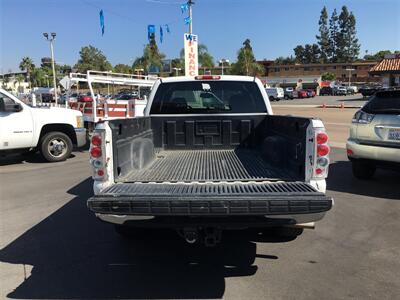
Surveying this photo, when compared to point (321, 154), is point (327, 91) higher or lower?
lower

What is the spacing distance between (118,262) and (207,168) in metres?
1.39

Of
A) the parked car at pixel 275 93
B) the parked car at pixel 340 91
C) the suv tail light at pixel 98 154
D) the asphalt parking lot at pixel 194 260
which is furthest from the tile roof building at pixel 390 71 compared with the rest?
the suv tail light at pixel 98 154

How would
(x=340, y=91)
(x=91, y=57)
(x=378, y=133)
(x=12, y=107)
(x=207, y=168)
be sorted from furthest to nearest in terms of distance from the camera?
(x=91, y=57)
(x=340, y=91)
(x=12, y=107)
(x=378, y=133)
(x=207, y=168)

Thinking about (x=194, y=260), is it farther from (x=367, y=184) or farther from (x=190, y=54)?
(x=190, y=54)

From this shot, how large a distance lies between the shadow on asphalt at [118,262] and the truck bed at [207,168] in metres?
0.81

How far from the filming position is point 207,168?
16.3 feet

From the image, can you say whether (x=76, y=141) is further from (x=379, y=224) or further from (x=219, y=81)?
(x=379, y=224)

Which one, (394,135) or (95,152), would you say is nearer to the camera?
(95,152)

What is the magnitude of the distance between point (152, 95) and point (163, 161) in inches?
52.8

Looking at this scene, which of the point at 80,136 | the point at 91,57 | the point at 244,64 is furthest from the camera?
the point at 91,57

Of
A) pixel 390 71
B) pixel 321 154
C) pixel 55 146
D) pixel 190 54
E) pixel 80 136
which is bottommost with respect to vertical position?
pixel 55 146

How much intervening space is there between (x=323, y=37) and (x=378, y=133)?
507 ft

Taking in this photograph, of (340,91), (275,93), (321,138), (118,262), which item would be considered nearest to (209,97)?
(321,138)

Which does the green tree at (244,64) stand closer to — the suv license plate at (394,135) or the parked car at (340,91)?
the parked car at (340,91)
